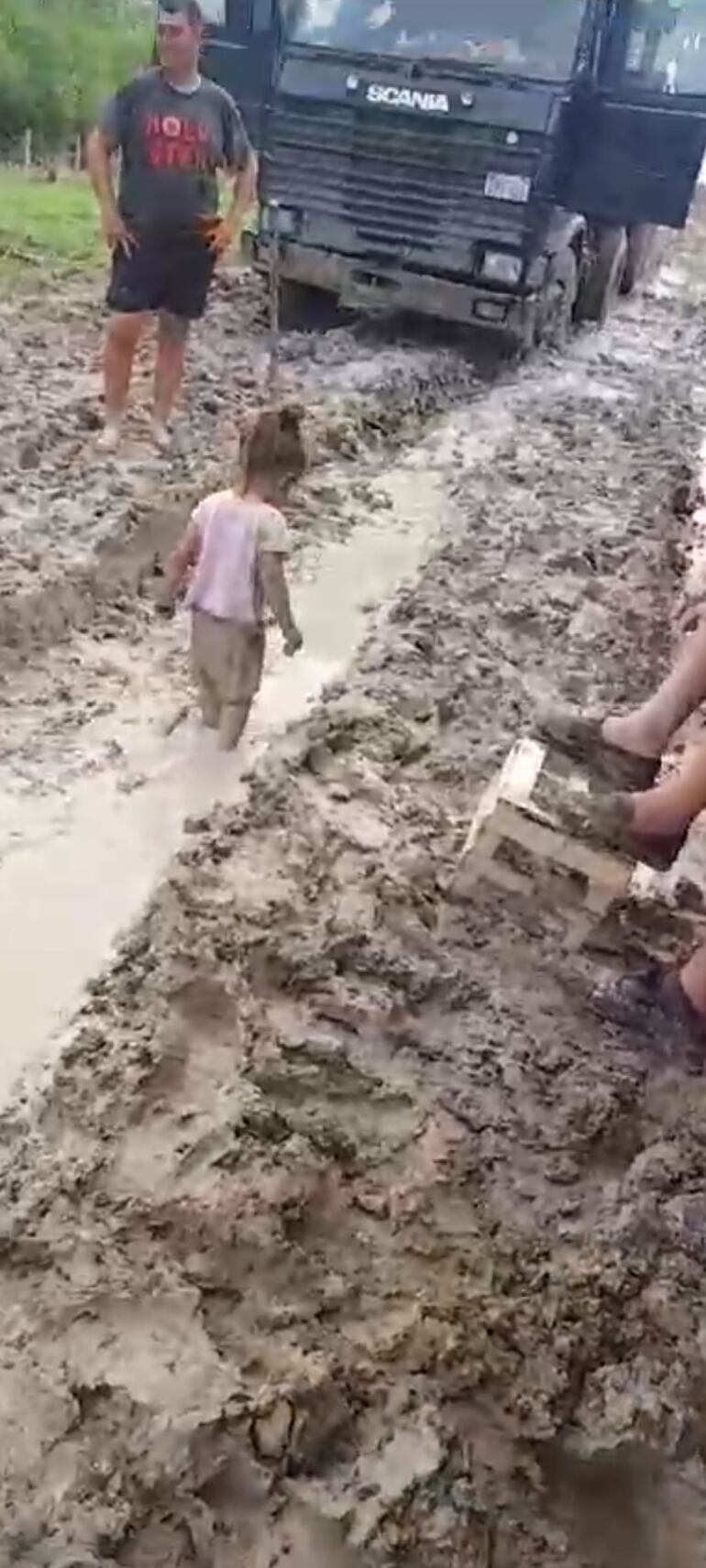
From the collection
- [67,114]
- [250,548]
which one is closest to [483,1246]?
[250,548]

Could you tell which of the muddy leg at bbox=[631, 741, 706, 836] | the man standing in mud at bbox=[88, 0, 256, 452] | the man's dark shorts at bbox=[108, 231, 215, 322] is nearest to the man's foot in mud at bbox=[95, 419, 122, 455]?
the man standing in mud at bbox=[88, 0, 256, 452]

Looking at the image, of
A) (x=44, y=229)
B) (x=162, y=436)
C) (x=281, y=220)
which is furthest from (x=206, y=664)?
(x=44, y=229)

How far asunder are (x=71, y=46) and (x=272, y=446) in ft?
24.0

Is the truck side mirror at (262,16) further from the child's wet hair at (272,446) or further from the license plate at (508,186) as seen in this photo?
the child's wet hair at (272,446)

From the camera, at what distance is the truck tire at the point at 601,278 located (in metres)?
10.3

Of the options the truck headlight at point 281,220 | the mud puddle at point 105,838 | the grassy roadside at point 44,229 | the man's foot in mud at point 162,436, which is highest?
the truck headlight at point 281,220

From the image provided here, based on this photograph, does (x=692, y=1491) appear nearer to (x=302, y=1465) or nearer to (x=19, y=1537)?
(x=302, y=1465)

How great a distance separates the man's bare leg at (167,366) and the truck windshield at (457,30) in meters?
3.01

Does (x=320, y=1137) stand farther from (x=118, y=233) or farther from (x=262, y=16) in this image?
(x=262, y=16)

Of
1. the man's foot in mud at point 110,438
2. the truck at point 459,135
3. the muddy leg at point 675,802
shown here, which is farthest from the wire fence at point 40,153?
the muddy leg at point 675,802

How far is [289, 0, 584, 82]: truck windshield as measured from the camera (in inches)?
322

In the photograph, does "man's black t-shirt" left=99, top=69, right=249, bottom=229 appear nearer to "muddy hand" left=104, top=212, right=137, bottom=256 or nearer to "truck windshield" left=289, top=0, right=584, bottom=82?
"muddy hand" left=104, top=212, right=137, bottom=256

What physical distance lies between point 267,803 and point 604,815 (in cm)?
97

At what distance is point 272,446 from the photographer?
389cm
